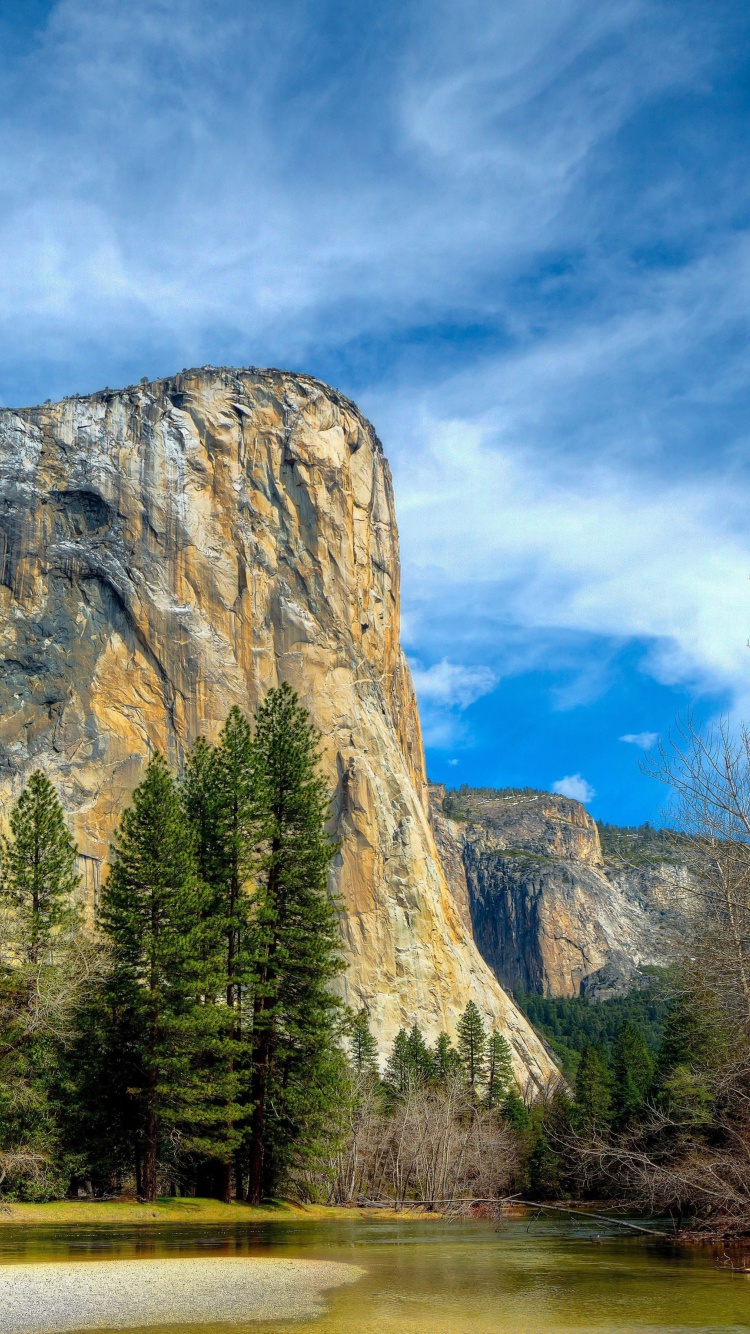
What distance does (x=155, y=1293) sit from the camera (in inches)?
539

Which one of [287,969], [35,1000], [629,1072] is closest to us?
[35,1000]

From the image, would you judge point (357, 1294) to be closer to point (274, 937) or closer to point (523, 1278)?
point (523, 1278)

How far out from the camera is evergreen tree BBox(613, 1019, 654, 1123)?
66.3 m

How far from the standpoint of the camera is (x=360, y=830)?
9688 centimetres

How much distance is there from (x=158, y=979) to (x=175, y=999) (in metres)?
0.87

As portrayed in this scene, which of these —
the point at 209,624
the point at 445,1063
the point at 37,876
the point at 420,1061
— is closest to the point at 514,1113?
the point at 445,1063

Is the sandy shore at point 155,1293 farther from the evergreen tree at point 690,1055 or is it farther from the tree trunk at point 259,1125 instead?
the tree trunk at point 259,1125

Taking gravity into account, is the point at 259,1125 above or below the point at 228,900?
below

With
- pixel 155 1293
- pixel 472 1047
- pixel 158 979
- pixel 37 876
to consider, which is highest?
pixel 37 876

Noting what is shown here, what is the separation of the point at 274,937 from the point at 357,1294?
1949 cm

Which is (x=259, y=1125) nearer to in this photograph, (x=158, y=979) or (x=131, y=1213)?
(x=131, y=1213)

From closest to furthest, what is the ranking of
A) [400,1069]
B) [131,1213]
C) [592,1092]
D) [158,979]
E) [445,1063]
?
[131,1213] → [158,979] → [592,1092] → [400,1069] → [445,1063]

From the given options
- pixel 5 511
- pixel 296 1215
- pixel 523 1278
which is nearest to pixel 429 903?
pixel 5 511

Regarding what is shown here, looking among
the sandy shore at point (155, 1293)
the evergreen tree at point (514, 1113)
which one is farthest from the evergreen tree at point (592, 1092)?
the sandy shore at point (155, 1293)
